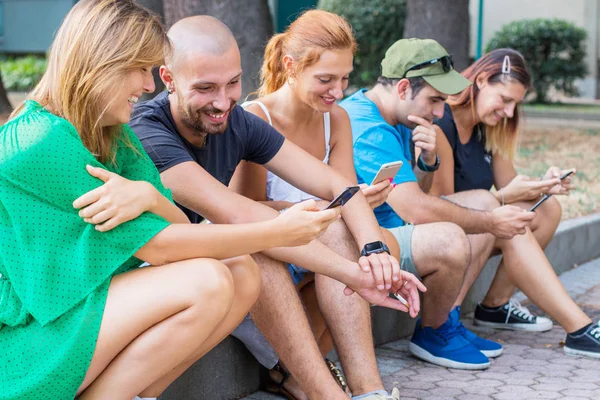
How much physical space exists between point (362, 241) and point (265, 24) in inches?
177

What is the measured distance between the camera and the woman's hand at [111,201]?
8.30 ft

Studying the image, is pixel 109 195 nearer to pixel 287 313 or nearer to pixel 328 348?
pixel 287 313

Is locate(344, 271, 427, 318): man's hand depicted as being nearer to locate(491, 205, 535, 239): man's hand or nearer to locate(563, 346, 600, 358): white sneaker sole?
locate(491, 205, 535, 239): man's hand

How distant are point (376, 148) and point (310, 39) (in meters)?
0.68

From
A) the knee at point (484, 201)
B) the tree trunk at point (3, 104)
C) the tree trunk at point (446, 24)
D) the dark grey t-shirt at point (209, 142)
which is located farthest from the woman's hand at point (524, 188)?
the tree trunk at point (3, 104)

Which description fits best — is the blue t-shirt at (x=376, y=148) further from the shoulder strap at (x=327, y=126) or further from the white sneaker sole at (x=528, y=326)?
the white sneaker sole at (x=528, y=326)

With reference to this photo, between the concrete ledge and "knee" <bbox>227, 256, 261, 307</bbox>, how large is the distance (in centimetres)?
70

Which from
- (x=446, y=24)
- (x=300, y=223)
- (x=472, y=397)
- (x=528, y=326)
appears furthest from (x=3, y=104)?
(x=300, y=223)

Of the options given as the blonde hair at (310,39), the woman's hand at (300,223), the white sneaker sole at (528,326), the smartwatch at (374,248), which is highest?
the blonde hair at (310,39)

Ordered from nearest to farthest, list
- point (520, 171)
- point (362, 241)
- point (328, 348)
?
point (362, 241)
point (328, 348)
point (520, 171)

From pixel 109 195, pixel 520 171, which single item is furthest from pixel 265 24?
pixel 109 195

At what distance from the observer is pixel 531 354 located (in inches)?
178

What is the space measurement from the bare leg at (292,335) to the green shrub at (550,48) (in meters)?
15.5

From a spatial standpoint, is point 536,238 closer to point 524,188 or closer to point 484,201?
point 524,188
